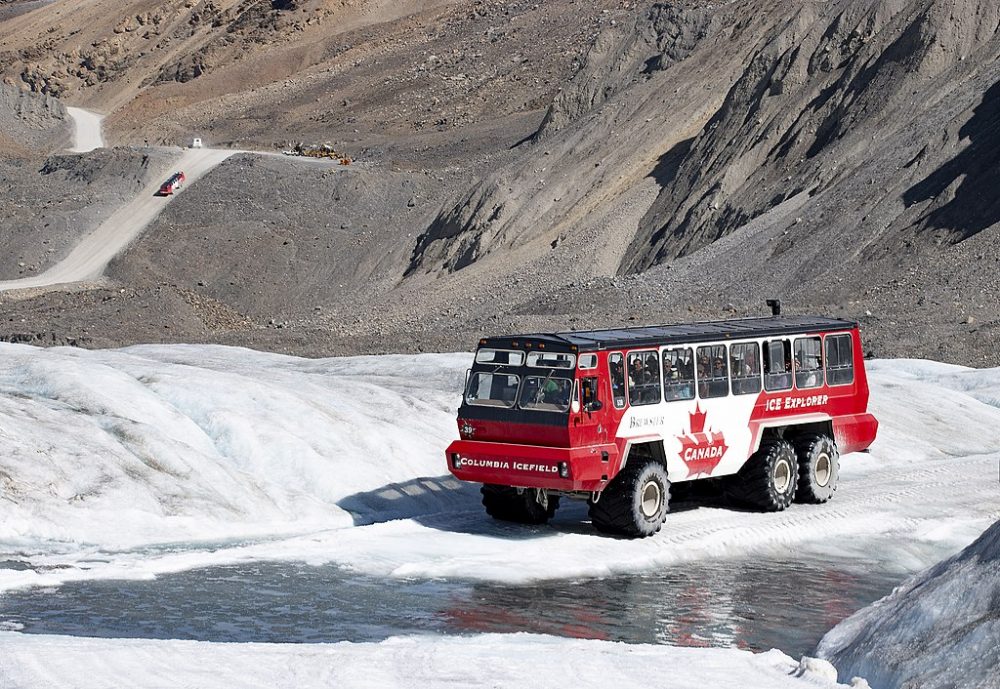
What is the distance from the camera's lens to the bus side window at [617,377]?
2025cm

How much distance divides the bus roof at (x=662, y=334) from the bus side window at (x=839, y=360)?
21cm

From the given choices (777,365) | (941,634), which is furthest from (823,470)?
(941,634)

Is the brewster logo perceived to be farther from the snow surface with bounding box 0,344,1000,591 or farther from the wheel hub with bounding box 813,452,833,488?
the wheel hub with bounding box 813,452,833,488

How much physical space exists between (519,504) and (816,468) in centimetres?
487

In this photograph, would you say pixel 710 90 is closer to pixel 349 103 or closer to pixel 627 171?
pixel 627 171

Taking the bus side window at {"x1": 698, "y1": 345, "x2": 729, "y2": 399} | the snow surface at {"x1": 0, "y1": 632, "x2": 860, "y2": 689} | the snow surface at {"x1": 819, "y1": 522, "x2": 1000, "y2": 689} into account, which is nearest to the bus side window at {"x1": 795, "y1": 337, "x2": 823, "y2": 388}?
the bus side window at {"x1": 698, "y1": 345, "x2": 729, "y2": 399}

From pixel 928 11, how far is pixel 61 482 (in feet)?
139

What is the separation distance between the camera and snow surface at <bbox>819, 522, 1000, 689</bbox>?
12.8m

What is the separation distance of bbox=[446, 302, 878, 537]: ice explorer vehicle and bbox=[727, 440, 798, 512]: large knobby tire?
21 mm

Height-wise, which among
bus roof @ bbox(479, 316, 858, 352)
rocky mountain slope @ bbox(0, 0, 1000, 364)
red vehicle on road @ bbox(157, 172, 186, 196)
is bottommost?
bus roof @ bbox(479, 316, 858, 352)

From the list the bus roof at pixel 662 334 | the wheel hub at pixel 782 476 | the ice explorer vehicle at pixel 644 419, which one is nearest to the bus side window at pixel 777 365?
the ice explorer vehicle at pixel 644 419

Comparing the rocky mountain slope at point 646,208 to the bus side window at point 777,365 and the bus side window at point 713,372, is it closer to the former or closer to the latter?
the bus side window at point 777,365

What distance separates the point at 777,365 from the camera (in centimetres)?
2262

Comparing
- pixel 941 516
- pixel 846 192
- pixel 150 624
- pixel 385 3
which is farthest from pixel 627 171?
pixel 385 3
